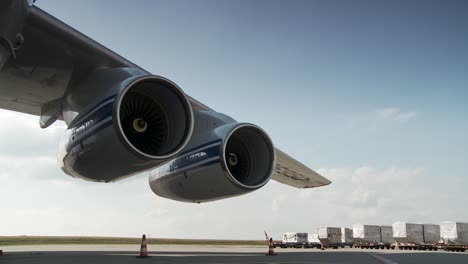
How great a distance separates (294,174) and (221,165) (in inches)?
219

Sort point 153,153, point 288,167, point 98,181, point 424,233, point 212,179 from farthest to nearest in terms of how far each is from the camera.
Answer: point 424,233 → point 288,167 → point 212,179 → point 98,181 → point 153,153

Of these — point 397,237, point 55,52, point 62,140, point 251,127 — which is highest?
point 55,52

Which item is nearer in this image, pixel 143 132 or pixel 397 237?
pixel 143 132

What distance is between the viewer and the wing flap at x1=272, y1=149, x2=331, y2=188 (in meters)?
13.6

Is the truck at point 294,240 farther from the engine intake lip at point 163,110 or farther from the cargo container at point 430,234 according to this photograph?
the engine intake lip at point 163,110

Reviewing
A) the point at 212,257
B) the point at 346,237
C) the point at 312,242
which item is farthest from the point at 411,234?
the point at 212,257

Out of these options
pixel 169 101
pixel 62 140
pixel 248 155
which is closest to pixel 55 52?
pixel 62 140

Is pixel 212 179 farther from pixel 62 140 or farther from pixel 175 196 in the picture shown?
pixel 62 140

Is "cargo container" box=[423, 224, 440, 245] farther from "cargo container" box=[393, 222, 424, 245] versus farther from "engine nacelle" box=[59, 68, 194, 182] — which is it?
"engine nacelle" box=[59, 68, 194, 182]

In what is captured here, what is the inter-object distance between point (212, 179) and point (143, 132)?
83.7 inches

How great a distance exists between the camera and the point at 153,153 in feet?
28.0

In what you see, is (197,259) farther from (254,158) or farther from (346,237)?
(346,237)

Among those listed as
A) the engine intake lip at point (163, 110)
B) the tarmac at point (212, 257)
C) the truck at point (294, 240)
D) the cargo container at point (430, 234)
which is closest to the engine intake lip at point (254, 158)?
the engine intake lip at point (163, 110)

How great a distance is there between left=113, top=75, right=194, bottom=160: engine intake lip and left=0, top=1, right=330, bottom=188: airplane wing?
138cm
